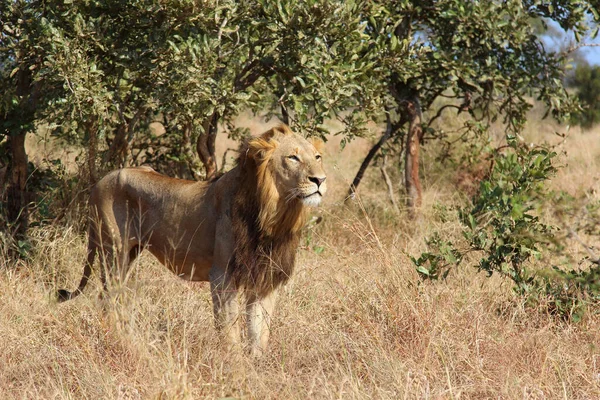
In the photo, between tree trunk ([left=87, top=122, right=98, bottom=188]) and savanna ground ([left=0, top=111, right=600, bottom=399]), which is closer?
savanna ground ([left=0, top=111, right=600, bottom=399])

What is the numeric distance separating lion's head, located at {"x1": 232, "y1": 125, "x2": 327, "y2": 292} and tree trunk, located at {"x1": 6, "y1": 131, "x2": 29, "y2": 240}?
2.94 metres

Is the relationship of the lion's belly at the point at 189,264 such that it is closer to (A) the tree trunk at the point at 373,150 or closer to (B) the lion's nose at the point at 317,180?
(B) the lion's nose at the point at 317,180

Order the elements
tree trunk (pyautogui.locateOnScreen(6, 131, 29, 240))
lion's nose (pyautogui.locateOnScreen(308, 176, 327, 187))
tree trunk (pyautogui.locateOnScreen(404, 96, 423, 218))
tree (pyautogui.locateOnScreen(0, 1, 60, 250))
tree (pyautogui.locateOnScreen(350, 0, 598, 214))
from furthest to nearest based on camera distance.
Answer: tree trunk (pyautogui.locateOnScreen(404, 96, 423, 218)) → tree (pyautogui.locateOnScreen(350, 0, 598, 214)) → tree trunk (pyautogui.locateOnScreen(6, 131, 29, 240)) → tree (pyautogui.locateOnScreen(0, 1, 60, 250)) → lion's nose (pyautogui.locateOnScreen(308, 176, 327, 187))

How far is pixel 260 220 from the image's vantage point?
4344 millimetres

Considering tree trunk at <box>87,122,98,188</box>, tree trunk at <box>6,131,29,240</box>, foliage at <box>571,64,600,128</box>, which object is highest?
foliage at <box>571,64,600,128</box>

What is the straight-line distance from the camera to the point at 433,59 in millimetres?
7555

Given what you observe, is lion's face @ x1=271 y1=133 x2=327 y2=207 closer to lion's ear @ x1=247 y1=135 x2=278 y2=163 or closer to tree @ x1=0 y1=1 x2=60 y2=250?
lion's ear @ x1=247 y1=135 x2=278 y2=163

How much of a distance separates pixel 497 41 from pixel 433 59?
66 cm

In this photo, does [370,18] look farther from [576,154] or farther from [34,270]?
[576,154]

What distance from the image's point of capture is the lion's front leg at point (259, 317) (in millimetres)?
4281

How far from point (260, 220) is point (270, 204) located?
0.37 ft

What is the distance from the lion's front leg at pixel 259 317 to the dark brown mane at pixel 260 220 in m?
0.06

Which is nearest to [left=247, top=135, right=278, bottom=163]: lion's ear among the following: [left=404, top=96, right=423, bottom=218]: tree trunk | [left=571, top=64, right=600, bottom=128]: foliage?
[left=404, top=96, right=423, bottom=218]: tree trunk

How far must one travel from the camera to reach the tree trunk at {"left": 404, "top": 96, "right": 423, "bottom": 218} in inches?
320
